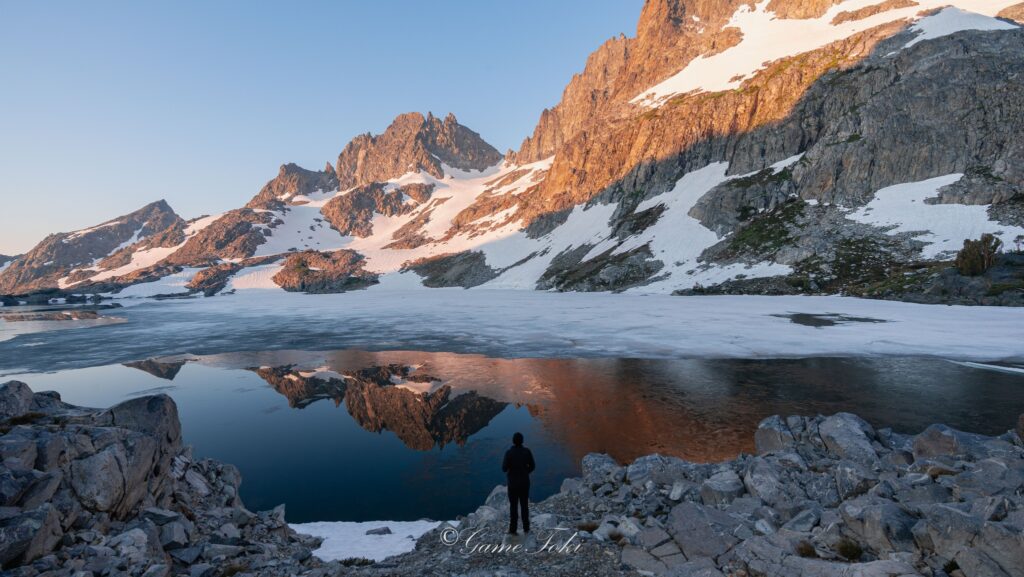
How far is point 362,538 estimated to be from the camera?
1127 cm

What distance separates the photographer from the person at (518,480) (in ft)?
32.9

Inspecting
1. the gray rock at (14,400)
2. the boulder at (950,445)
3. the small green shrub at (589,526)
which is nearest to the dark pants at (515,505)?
the small green shrub at (589,526)

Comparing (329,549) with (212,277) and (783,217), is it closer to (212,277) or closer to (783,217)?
(783,217)

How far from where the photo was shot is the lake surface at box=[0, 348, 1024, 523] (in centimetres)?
1490

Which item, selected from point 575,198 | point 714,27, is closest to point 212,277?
point 575,198

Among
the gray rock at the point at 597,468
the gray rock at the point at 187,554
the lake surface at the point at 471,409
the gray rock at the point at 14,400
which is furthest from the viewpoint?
the lake surface at the point at 471,409

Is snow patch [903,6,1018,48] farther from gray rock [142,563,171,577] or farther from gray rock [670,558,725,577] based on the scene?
gray rock [142,563,171,577]

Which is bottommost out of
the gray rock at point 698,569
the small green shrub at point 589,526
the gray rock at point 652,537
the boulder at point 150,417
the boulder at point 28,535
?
the small green shrub at point 589,526

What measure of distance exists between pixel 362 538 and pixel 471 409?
33.6 feet

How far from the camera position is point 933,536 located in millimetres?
6609

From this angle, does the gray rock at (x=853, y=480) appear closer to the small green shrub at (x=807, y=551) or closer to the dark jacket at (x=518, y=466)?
the small green shrub at (x=807, y=551)

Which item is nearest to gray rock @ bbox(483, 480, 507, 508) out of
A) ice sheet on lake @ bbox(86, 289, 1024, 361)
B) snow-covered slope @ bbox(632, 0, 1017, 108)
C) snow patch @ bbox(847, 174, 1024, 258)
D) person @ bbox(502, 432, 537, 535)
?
person @ bbox(502, 432, 537, 535)

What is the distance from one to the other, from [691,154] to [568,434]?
12628 cm

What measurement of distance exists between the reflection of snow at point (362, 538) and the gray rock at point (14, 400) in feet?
23.7
